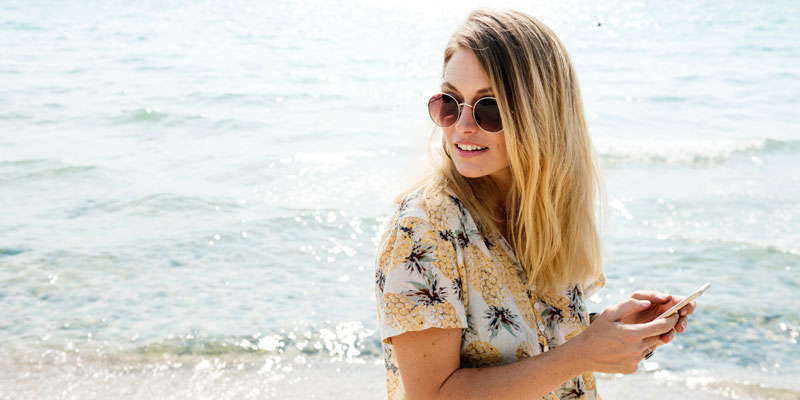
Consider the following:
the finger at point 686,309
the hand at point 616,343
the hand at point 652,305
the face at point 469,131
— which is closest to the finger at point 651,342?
the hand at point 616,343

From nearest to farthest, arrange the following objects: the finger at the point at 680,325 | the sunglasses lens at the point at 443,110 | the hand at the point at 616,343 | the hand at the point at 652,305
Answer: the hand at the point at 616,343, the finger at the point at 680,325, the sunglasses lens at the point at 443,110, the hand at the point at 652,305

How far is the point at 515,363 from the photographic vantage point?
204 centimetres

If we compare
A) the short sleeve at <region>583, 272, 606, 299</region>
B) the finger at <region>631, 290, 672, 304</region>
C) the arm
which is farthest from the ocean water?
the finger at <region>631, 290, 672, 304</region>

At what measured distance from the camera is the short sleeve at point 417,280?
6.30 ft

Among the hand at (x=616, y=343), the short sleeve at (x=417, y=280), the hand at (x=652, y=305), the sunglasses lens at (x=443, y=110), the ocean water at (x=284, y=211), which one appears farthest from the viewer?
the ocean water at (x=284, y=211)

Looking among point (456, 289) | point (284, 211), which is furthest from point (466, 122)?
point (284, 211)

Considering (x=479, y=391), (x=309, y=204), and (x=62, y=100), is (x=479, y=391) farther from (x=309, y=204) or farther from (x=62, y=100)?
(x=62, y=100)

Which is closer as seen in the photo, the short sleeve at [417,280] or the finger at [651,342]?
the short sleeve at [417,280]

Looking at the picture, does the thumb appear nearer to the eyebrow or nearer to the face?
the face

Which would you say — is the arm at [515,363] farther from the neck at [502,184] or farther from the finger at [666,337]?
the neck at [502,184]

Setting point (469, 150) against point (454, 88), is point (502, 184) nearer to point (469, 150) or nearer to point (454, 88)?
point (469, 150)

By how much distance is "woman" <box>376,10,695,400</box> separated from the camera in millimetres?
1963

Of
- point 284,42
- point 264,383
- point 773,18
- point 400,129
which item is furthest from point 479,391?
point 773,18

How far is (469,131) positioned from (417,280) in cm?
52
